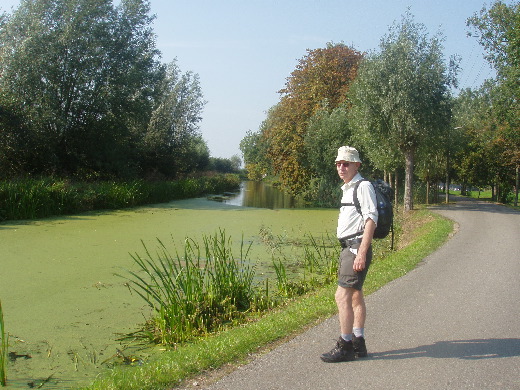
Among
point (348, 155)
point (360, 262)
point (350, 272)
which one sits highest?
point (348, 155)

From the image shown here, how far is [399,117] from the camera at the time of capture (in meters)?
22.9

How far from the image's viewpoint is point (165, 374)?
4.52 m

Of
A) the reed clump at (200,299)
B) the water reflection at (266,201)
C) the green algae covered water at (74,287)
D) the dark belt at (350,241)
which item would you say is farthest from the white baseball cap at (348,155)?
the water reflection at (266,201)

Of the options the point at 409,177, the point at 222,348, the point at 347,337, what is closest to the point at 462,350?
the point at 347,337

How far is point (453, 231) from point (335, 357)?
12290mm

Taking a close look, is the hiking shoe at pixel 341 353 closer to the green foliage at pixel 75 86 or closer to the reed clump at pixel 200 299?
the reed clump at pixel 200 299

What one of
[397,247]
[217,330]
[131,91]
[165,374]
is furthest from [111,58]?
[165,374]

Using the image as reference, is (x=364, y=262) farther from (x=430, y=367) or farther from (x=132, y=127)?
(x=132, y=127)

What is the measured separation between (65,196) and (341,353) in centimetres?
1789

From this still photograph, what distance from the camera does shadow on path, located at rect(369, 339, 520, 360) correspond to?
4.87 metres

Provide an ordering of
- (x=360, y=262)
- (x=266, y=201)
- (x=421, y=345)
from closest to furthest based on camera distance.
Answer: (x=360, y=262)
(x=421, y=345)
(x=266, y=201)

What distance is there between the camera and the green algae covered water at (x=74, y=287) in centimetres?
603

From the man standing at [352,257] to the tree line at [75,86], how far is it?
22.4 m

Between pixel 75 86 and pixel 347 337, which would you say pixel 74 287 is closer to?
pixel 347 337
